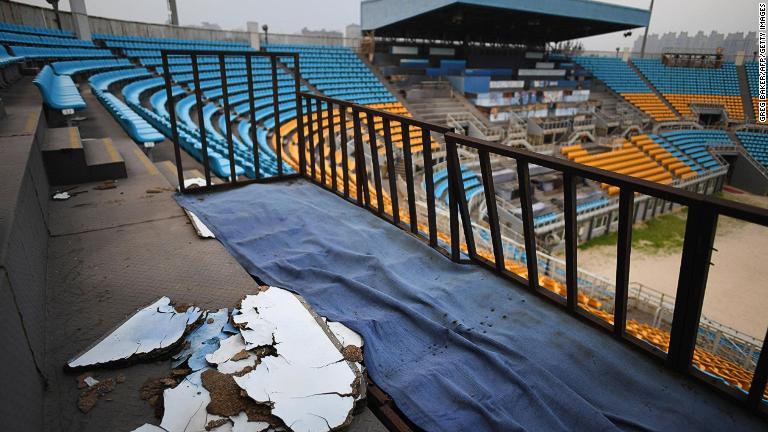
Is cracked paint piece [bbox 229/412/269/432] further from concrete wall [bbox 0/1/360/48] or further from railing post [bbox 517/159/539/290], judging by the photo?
concrete wall [bbox 0/1/360/48]

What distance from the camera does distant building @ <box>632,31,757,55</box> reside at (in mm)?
35353

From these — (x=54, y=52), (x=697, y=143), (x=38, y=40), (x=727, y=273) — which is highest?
(x=38, y=40)

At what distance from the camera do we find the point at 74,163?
3.38m

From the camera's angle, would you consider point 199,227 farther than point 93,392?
Yes

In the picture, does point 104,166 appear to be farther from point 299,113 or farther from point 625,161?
point 625,161

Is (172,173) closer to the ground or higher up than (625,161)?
higher up

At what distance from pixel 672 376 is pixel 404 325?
1.08 meters

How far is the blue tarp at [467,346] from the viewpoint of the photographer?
1410mm

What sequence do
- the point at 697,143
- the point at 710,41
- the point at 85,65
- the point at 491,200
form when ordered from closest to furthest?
the point at 491,200, the point at 85,65, the point at 697,143, the point at 710,41

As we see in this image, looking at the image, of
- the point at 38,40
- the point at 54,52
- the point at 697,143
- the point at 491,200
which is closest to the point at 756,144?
the point at 697,143

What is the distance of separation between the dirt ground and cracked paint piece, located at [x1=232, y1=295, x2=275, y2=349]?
11.3m

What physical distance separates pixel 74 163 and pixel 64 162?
0.07 m

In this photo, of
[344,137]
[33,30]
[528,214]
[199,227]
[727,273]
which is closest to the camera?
[528,214]

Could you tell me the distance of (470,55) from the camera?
2677 centimetres
